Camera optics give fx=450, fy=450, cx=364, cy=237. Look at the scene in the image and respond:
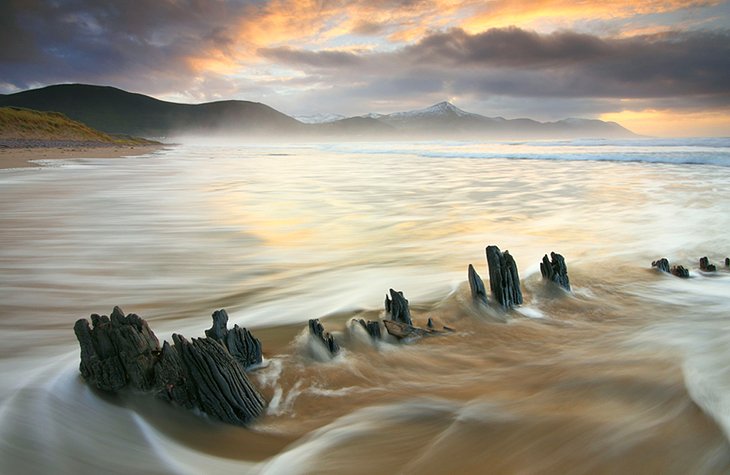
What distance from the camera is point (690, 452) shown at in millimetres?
2166

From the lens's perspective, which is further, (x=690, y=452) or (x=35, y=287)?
(x=35, y=287)

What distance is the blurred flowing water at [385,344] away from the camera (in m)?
2.20

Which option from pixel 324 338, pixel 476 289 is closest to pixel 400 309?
pixel 324 338

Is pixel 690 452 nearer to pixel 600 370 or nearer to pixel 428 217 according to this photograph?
pixel 600 370

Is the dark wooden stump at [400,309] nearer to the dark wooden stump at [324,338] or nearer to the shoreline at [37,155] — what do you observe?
the dark wooden stump at [324,338]

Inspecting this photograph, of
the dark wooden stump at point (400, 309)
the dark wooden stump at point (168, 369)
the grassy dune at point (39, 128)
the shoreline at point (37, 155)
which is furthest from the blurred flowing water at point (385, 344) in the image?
the grassy dune at point (39, 128)

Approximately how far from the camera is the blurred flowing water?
220 centimetres

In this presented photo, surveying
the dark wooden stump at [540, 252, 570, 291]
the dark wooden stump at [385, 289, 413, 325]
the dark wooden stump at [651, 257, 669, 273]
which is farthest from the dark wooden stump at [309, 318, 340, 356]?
the dark wooden stump at [651, 257, 669, 273]

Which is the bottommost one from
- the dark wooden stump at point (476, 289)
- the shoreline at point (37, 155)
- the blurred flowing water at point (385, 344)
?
the blurred flowing water at point (385, 344)

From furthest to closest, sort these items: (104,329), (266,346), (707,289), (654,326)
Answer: (707,289)
(654,326)
(266,346)
(104,329)

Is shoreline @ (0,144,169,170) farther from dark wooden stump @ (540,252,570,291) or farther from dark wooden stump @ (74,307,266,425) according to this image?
dark wooden stump @ (540,252,570,291)

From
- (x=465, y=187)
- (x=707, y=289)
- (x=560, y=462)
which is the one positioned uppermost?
(x=465, y=187)

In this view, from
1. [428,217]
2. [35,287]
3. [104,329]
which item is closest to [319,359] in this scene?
[104,329]

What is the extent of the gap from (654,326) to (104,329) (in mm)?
4117
